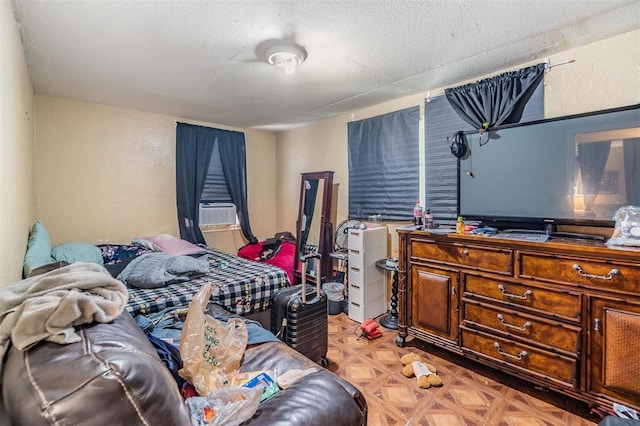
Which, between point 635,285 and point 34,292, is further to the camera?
point 635,285

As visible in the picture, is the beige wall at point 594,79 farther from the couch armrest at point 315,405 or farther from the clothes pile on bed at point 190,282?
the couch armrest at point 315,405

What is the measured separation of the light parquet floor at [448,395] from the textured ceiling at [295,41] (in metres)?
2.31

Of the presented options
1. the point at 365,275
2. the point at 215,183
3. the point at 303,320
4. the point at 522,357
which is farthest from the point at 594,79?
the point at 215,183

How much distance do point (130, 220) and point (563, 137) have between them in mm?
4241

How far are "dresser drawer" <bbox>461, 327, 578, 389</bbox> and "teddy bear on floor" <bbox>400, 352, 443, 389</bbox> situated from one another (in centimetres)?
31

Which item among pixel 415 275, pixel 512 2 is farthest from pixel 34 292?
pixel 512 2

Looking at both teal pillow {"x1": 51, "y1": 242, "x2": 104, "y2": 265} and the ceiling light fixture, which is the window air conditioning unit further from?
the ceiling light fixture

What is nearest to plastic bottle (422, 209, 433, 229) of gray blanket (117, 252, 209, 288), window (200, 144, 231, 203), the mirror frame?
the mirror frame

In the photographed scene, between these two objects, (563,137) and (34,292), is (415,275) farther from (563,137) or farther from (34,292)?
(34,292)

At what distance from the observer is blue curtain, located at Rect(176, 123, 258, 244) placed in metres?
3.84

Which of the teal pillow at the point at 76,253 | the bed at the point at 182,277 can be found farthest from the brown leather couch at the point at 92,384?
the teal pillow at the point at 76,253

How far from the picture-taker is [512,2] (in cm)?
160

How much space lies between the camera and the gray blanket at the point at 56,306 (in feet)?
2.48

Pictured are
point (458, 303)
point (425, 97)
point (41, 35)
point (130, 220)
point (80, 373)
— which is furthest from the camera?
point (130, 220)
